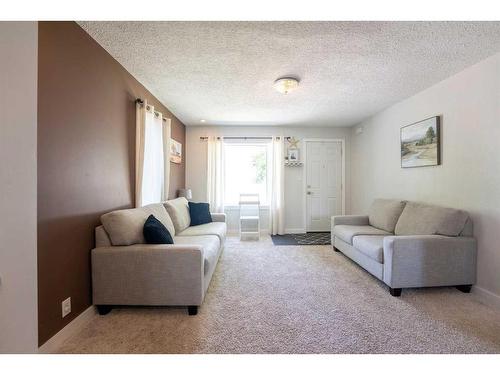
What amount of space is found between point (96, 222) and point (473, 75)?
12.6ft

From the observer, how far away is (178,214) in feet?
10.7

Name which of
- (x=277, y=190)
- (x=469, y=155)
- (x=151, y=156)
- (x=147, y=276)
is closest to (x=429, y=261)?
(x=469, y=155)

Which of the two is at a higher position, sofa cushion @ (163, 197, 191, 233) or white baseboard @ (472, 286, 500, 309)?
sofa cushion @ (163, 197, 191, 233)

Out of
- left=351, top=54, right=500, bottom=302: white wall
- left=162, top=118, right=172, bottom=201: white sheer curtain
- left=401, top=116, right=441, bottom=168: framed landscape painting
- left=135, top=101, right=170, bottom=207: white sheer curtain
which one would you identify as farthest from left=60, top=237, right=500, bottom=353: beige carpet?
left=162, top=118, right=172, bottom=201: white sheer curtain

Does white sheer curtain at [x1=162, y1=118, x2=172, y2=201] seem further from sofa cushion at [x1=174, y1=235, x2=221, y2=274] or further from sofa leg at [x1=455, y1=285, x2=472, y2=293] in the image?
sofa leg at [x1=455, y1=285, x2=472, y2=293]

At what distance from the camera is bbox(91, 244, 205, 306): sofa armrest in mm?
1949

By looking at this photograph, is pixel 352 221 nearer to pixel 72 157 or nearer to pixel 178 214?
pixel 178 214

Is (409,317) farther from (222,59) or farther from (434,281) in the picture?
(222,59)

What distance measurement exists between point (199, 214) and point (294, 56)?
2.58m

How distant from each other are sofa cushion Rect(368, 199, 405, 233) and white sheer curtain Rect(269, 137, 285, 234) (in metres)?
1.81

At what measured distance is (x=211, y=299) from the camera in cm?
225

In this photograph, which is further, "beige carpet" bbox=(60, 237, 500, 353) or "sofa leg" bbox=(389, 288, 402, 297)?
"sofa leg" bbox=(389, 288, 402, 297)

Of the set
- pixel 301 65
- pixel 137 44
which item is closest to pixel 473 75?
pixel 301 65
